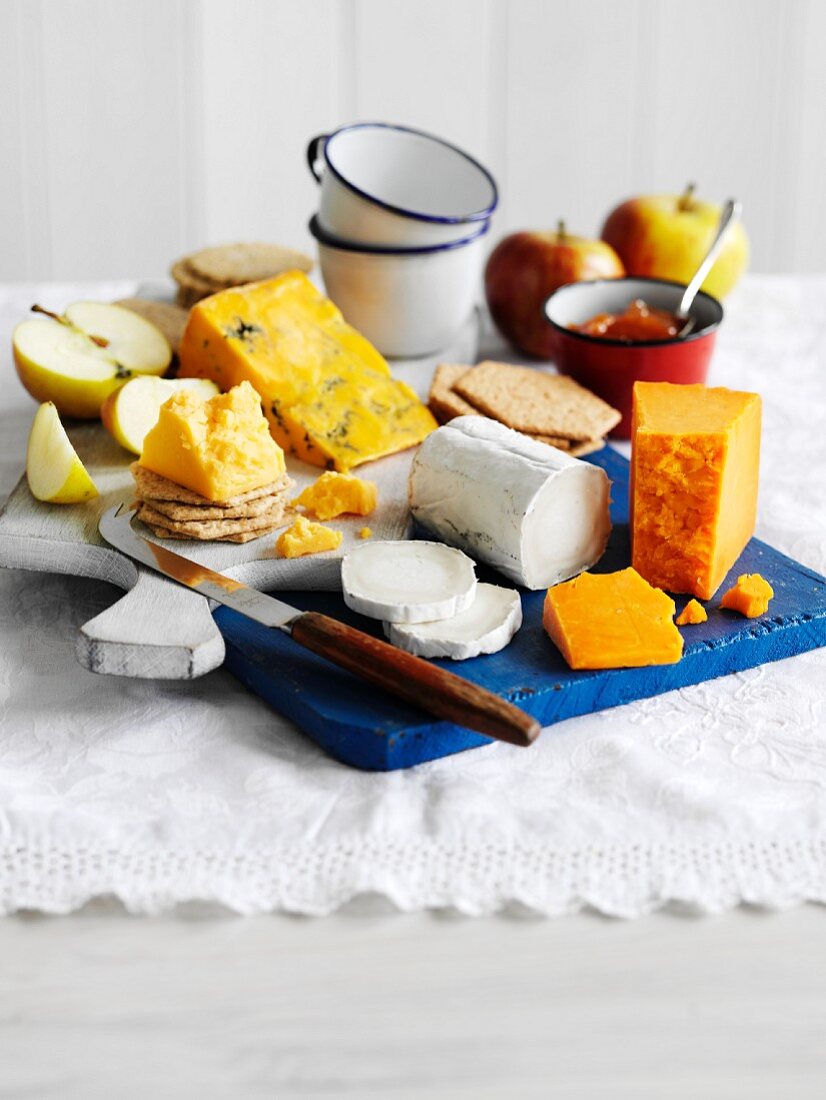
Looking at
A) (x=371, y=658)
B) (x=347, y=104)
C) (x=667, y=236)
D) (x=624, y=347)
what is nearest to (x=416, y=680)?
(x=371, y=658)

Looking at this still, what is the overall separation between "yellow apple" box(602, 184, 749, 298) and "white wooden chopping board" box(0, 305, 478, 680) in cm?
84

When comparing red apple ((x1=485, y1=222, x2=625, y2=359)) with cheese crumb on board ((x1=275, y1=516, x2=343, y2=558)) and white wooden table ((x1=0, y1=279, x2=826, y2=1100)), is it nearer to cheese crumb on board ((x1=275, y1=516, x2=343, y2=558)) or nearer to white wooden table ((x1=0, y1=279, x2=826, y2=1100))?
cheese crumb on board ((x1=275, y1=516, x2=343, y2=558))

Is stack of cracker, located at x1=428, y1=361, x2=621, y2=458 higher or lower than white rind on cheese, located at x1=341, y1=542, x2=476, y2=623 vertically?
higher

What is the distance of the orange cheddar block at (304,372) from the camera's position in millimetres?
1738

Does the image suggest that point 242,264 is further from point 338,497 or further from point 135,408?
point 338,497

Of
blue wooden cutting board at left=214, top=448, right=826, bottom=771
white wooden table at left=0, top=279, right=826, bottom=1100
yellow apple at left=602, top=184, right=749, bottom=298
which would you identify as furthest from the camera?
yellow apple at left=602, top=184, right=749, bottom=298

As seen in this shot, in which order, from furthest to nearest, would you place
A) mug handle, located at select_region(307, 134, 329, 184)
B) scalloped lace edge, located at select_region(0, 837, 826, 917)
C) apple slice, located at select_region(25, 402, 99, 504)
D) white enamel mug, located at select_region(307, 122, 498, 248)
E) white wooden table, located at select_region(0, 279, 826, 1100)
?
mug handle, located at select_region(307, 134, 329, 184) → white enamel mug, located at select_region(307, 122, 498, 248) → apple slice, located at select_region(25, 402, 99, 504) → scalloped lace edge, located at select_region(0, 837, 826, 917) → white wooden table, located at select_region(0, 279, 826, 1100)

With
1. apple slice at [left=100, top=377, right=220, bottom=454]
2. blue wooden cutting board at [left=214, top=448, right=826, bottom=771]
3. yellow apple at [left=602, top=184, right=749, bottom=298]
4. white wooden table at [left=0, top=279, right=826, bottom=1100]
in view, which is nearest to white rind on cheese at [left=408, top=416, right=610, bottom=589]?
blue wooden cutting board at [left=214, top=448, right=826, bottom=771]

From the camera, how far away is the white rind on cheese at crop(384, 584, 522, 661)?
50.1 inches

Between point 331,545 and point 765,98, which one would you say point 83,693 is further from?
point 765,98

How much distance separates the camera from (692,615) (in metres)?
1.37

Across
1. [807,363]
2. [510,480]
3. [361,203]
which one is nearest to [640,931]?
[510,480]

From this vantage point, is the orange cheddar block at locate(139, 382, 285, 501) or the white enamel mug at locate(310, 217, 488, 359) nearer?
the orange cheddar block at locate(139, 382, 285, 501)

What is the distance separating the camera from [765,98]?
385cm
